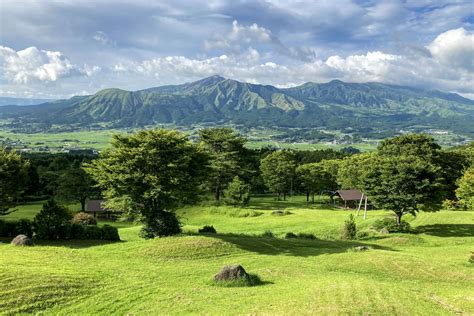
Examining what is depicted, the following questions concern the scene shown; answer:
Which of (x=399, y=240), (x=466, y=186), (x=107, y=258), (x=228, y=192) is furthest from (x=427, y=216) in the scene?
(x=107, y=258)

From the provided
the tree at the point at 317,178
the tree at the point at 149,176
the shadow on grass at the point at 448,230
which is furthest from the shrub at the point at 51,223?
the tree at the point at 317,178

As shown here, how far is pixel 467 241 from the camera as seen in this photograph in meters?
37.6

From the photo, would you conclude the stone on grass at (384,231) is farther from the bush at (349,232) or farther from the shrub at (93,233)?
the shrub at (93,233)

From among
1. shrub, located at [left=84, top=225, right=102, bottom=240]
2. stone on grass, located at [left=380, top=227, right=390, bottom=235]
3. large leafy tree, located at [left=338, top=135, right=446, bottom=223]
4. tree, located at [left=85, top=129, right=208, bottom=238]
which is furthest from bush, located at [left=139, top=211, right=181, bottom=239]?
large leafy tree, located at [left=338, top=135, right=446, bottom=223]

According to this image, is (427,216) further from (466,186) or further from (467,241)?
(467,241)

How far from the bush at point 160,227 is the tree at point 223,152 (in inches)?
1549

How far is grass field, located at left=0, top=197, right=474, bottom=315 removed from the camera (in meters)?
14.8

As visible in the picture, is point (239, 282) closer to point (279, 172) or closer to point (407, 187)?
point (407, 187)

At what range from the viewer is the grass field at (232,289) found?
14844 mm

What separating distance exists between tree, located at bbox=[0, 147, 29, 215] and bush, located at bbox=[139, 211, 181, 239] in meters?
13.5

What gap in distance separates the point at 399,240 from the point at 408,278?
53.1 feet

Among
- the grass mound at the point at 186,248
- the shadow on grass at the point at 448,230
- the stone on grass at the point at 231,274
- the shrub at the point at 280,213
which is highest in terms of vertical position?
the stone on grass at the point at 231,274

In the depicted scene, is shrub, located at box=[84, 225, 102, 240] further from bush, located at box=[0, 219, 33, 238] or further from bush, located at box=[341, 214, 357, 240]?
bush, located at box=[341, 214, 357, 240]

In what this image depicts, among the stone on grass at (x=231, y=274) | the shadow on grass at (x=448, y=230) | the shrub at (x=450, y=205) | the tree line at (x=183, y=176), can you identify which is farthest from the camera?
the shrub at (x=450, y=205)
